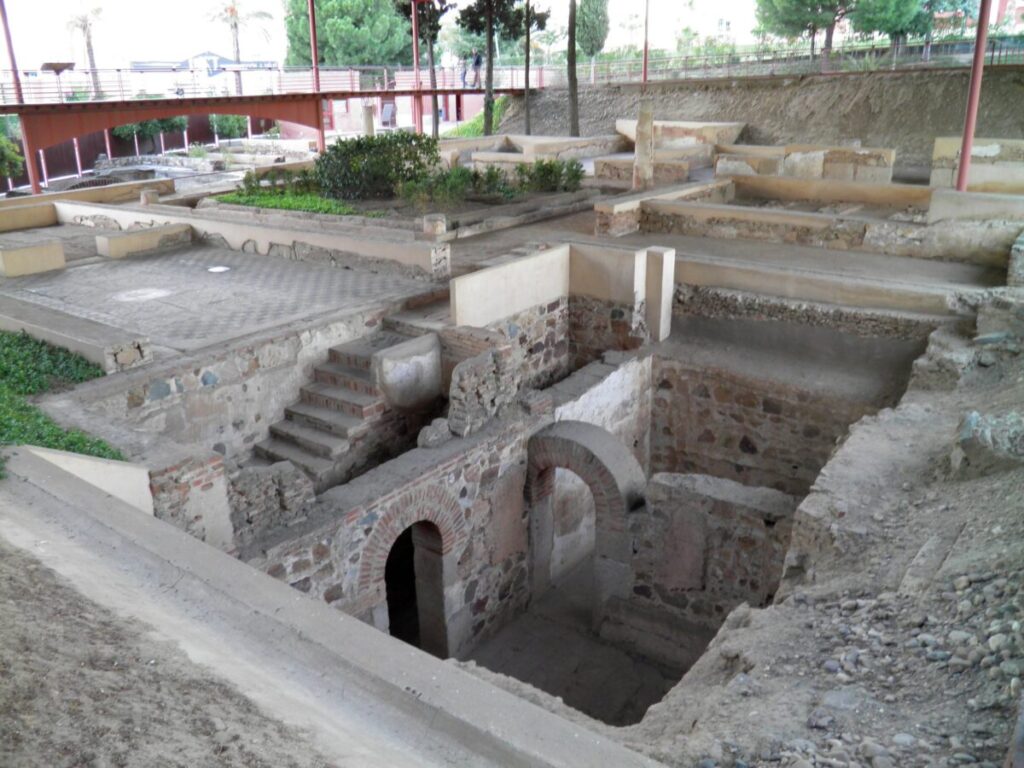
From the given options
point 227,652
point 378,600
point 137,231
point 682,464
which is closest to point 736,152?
point 682,464

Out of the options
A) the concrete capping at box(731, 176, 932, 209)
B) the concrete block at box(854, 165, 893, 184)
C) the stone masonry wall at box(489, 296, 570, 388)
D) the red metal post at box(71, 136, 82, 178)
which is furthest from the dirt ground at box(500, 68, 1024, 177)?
the red metal post at box(71, 136, 82, 178)

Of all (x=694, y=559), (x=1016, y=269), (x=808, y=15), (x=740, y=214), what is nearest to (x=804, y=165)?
(x=740, y=214)

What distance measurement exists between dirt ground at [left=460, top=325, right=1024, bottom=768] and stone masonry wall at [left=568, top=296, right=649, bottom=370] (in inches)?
168

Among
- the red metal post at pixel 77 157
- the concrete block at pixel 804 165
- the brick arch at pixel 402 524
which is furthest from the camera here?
the red metal post at pixel 77 157

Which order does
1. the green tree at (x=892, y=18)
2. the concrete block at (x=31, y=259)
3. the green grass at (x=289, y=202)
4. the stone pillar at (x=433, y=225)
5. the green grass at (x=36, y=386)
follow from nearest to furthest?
the green grass at (x=36, y=386)
the concrete block at (x=31, y=259)
the stone pillar at (x=433, y=225)
the green grass at (x=289, y=202)
the green tree at (x=892, y=18)

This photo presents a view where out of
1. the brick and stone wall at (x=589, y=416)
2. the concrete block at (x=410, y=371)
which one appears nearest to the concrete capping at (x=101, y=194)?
the concrete block at (x=410, y=371)

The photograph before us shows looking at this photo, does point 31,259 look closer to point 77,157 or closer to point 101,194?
point 101,194

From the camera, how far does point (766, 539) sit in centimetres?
649

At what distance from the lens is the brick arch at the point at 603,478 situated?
720cm

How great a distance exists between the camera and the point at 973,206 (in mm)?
10000

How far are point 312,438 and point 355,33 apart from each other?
32.6 meters

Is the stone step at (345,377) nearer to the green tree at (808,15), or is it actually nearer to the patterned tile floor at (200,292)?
the patterned tile floor at (200,292)

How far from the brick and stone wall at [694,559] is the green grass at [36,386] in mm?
4158

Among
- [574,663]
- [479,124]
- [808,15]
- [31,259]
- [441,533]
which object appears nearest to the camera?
[441,533]
